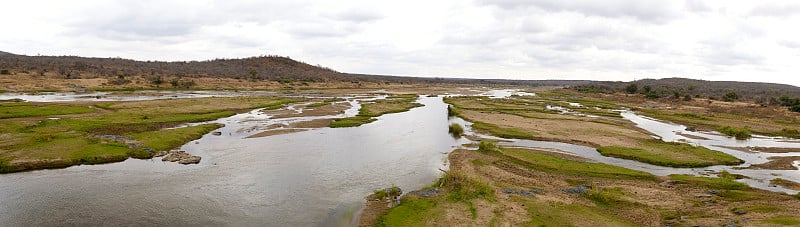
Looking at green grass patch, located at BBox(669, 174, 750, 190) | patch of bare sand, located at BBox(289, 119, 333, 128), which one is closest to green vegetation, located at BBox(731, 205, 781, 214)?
green grass patch, located at BBox(669, 174, 750, 190)

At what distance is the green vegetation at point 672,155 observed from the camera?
32.5 metres

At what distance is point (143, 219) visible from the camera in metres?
19.6

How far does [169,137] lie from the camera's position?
119ft

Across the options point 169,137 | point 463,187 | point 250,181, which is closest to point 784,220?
point 463,187

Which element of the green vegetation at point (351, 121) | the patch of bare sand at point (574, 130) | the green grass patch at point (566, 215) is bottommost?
the green grass patch at point (566, 215)

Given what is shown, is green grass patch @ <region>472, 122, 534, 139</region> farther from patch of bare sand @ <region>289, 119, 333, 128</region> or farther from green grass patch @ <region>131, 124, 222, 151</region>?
green grass patch @ <region>131, 124, 222, 151</region>

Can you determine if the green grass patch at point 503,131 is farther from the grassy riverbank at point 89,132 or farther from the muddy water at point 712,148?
the grassy riverbank at point 89,132

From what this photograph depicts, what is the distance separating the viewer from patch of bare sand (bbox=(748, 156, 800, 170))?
31578mm

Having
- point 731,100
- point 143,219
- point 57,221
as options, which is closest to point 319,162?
point 143,219

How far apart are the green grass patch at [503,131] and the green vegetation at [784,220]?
24.6m

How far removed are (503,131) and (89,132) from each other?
37.8 metres

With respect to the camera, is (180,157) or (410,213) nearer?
(410,213)

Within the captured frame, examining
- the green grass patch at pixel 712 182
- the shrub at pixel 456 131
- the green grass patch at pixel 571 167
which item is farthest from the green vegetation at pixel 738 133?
the shrub at pixel 456 131

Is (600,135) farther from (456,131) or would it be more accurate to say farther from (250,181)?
(250,181)
